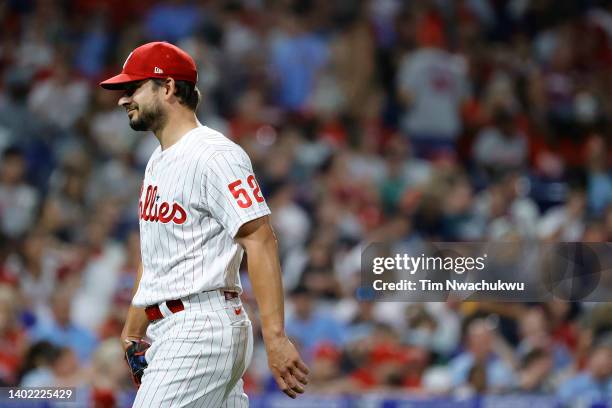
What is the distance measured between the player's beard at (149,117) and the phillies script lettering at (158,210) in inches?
8.1

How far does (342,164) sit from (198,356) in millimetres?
5633

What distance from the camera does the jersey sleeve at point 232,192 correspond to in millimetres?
3324

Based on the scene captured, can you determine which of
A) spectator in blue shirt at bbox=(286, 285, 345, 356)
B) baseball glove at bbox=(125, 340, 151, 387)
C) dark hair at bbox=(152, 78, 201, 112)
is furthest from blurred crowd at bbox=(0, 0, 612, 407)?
dark hair at bbox=(152, 78, 201, 112)

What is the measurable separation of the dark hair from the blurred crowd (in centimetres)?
269

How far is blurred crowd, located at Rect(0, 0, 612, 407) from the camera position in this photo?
694 cm

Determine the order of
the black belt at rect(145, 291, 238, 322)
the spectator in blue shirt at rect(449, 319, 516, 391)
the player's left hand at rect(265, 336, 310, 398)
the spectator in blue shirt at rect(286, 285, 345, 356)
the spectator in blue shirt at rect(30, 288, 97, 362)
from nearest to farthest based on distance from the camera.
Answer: the player's left hand at rect(265, 336, 310, 398)
the black belt at rect(145, 291, 238, 322)
the spectator in blue shirt at rect(449, 319, 516, 391)
the spectator in blue shirt at rect(30, 288, 97, 362)
the spectator in blue shirt at rect(286, 285, 345, 356)

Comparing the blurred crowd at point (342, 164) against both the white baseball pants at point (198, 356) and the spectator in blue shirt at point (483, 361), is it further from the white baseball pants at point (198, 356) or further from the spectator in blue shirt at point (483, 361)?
the white baseball pants at point (198, 356)

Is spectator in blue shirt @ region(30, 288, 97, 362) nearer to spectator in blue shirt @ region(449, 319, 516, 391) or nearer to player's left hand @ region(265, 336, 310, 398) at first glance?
spectator in blue shirt @ region(449, 319, 516, 391)

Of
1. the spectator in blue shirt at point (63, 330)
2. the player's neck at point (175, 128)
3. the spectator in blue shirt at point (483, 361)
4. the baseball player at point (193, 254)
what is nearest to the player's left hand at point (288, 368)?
the baseball player at point (193, 254)

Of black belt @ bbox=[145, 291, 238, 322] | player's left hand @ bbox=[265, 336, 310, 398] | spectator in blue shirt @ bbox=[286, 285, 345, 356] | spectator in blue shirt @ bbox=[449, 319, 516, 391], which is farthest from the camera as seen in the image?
spectator in blue shirt @ bbox=[286, 285, 345, 356]

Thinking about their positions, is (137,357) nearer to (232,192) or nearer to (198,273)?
(198,273)

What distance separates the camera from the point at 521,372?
6785 millimetres

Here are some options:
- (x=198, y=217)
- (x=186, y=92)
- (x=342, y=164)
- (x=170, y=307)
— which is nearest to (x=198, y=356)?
(x=170, y=307)

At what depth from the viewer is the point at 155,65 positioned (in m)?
3.55
